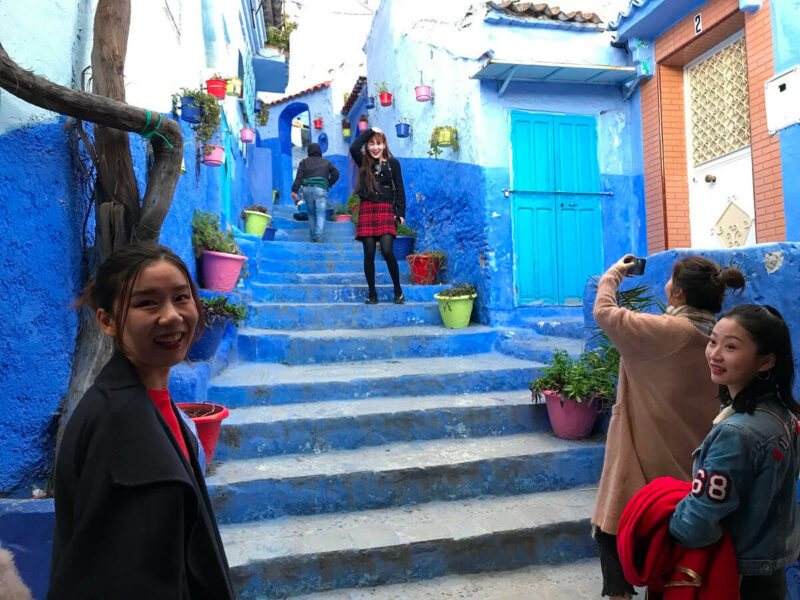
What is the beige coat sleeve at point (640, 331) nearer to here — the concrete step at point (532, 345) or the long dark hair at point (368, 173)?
the concrete step at point (532, 345)

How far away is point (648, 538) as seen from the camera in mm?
1737

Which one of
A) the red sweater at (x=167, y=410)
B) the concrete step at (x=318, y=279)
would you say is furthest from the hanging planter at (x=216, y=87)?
the red sweater at (x=167, y=410)

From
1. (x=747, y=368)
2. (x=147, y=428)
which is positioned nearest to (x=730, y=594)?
(x=747, y=368)

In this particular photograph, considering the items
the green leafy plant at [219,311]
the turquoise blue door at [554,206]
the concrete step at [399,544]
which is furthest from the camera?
the turquoise blue door at [554,206]

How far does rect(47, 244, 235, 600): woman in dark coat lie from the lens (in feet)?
3.17

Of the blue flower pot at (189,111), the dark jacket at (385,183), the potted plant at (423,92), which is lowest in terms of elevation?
the dark jacket at (385,183)

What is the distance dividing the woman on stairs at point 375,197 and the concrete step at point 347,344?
0.82 m

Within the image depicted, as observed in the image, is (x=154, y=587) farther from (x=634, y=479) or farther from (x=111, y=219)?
(x=111, y=219)

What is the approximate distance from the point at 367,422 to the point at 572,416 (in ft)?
4.32

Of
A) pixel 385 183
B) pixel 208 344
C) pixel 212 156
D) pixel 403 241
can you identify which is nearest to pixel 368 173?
pixel 385 183

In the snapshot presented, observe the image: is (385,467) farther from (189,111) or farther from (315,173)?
(315,173)

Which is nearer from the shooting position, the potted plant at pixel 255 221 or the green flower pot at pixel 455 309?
the green flower pot at pixel 455 309

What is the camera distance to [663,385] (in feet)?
7.05

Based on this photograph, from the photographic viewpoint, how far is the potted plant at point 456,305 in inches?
239
